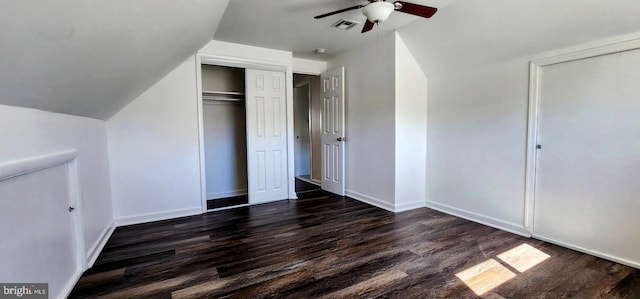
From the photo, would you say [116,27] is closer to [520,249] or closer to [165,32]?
[165,32]

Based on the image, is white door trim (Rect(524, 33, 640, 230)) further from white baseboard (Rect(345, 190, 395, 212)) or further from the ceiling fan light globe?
the ceiling fan light globe

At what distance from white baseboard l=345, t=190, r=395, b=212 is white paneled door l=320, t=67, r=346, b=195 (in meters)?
0.18

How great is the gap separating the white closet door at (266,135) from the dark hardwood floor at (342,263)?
952 millimetres

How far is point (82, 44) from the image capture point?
1.23 m

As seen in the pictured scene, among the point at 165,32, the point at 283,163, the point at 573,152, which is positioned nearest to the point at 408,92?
the point at 573,152

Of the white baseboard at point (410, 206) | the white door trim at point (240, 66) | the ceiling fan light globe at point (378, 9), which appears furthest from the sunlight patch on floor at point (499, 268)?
the white door trim at point (240, 66)

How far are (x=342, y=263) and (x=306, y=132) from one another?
470 cm

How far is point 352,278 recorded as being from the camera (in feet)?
6.62

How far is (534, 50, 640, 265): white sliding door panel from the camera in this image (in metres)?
2.13

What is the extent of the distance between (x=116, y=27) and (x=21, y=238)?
1.12 meters

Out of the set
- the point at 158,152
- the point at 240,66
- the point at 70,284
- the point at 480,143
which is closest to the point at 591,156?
the point at 480,143

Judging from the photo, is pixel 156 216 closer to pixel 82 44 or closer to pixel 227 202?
pixel 227 202

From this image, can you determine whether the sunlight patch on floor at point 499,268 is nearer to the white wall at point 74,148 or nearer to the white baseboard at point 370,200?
the white baseboard at point 370,200

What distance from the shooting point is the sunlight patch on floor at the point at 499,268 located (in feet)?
6.34
